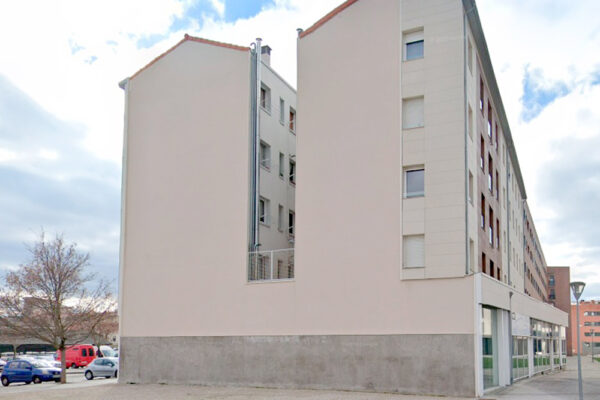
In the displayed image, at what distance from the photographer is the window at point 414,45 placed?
957 inches

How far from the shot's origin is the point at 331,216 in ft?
82.1

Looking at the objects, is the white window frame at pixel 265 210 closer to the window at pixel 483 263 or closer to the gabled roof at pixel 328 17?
the gabled roof at pixel 328 17

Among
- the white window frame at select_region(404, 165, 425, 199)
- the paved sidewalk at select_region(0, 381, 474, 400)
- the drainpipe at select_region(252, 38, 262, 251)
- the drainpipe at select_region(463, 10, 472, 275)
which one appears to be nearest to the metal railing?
the drainpipe at select_region(252, 38, 262, 251)

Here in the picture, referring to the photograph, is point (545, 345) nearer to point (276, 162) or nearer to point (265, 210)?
point (265, 210)

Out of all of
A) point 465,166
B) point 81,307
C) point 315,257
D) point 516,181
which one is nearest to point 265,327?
point 315,257

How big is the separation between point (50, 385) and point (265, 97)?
17.6 m

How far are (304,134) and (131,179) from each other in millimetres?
9734

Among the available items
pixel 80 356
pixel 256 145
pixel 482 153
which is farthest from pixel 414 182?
pixel 80 356

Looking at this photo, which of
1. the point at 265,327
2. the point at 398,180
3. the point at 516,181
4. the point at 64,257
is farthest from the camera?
the point at 516,181

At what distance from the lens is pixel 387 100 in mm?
24500

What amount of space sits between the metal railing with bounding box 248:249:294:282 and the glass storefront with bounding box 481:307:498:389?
8.00 metres

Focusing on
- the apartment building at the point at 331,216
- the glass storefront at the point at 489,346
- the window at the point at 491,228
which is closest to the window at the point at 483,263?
the apartment building at the point at 331,216

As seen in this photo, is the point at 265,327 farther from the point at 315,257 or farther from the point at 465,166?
the point at 465,166

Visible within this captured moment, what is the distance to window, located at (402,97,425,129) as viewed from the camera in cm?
2395
